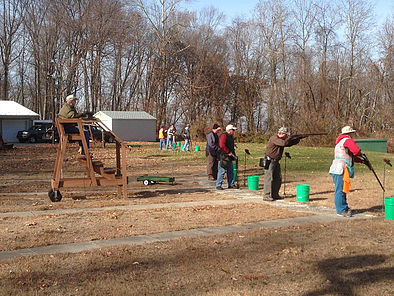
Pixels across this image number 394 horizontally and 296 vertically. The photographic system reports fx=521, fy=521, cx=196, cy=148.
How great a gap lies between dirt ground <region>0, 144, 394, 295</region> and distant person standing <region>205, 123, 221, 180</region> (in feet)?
8.68

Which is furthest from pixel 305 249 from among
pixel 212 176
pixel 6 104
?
pixel 6 104

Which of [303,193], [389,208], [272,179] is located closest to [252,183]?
[272,179]

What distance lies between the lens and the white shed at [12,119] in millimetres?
46656

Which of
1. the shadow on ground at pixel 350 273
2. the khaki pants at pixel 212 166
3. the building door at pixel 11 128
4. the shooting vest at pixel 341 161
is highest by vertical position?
the building door at pixel 11 128

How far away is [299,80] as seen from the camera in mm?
47938

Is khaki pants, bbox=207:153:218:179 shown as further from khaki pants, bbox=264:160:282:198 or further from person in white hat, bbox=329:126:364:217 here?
person in white hat, bbox=329:126:364:217

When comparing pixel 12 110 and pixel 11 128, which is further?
pixel 11 128

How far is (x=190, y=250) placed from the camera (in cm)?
728

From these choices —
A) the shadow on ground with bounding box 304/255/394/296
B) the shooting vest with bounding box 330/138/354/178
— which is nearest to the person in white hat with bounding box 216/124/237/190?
the shooting vest with bounding box 330/138/354/178

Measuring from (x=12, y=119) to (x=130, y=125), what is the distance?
35.7ft

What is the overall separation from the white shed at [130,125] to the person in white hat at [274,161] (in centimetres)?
3532

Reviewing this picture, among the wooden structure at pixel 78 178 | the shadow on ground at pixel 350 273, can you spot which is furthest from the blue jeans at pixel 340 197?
the wooden structure at pixel 78 178

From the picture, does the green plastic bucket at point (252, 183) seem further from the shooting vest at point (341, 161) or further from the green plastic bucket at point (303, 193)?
the shooting vest at point (341, 161)

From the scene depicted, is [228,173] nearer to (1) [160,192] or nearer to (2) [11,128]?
(1) [160,192]
